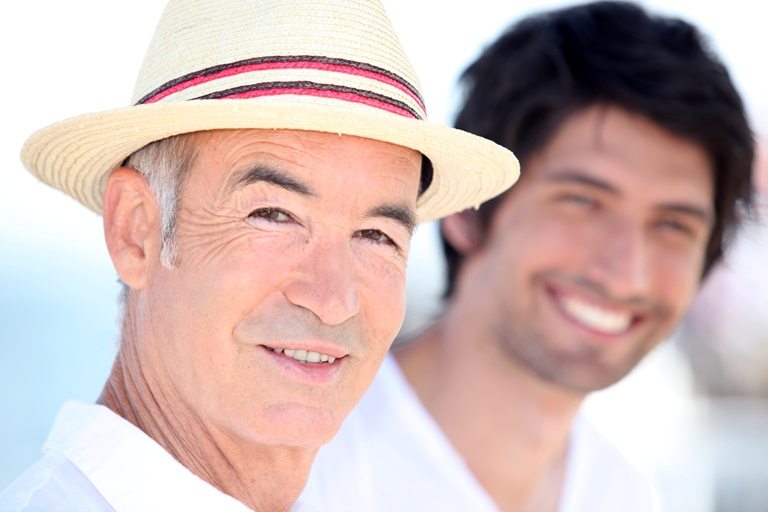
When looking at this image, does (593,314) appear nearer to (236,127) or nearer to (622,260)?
(622,260)

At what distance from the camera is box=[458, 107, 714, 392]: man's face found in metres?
3.40

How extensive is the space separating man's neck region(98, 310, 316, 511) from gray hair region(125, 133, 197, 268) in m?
0.23

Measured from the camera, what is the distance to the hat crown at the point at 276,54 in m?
1.86

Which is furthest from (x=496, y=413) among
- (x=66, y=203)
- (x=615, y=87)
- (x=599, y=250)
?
(x=66, y=203)

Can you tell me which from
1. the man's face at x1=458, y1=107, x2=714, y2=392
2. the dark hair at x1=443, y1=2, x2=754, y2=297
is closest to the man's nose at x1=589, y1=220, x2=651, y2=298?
the man's face at x1=458, y1=107, x2=714, y2=392

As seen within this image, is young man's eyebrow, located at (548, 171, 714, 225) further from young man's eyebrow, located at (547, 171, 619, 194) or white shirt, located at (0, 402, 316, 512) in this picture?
white shirt, located at (0, 402, 316, 512)

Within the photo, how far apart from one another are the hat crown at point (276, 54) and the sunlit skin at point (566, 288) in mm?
1528

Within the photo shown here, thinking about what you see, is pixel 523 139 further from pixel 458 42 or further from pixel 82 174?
pixel 458 42

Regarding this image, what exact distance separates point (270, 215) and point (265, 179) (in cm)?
7

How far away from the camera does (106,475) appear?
1843 mm

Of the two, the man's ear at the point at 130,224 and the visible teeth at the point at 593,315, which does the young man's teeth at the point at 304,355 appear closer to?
the man's ear at the point at 130,224

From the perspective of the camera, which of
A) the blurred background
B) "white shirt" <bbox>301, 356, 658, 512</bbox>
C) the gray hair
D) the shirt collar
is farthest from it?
the blurred background

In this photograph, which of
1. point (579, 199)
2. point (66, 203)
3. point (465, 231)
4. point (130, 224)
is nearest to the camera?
point (130, 224)

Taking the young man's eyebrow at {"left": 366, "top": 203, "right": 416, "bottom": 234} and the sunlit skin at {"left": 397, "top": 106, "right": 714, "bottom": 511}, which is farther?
the sunlit skin at {"left": 397, "top": 106, "right": 714, "bottom": 511}
